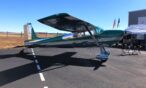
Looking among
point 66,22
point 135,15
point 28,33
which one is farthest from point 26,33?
point 135,15

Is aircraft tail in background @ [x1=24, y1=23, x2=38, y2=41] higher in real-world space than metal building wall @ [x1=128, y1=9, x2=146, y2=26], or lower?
lower

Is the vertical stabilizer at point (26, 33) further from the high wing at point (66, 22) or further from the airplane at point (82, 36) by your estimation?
the high wing at point (66, 22)

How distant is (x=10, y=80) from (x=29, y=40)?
907cm

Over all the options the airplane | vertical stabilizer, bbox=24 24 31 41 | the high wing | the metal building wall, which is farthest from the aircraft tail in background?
A: the metal building wall

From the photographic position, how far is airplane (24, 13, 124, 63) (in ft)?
45.4

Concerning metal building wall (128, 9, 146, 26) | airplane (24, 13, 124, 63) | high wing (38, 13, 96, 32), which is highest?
metal building wall (128, 9, 146, 26)

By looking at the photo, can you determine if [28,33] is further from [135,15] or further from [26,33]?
[135,15]

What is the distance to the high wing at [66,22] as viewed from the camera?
1183 cm

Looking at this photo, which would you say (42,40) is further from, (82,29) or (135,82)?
(135,82)

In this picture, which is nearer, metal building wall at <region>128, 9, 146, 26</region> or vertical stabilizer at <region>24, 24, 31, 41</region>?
vertical stabilizer at <region>24, 24, 31, 41</region>

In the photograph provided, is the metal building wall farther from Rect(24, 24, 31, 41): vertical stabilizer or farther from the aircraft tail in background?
Rect(24, 24, 31, 41): vertical stabilizer

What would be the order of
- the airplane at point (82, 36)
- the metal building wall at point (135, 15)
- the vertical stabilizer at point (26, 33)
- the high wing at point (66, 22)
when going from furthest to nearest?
1. the metal building wall at point (135, 15)
2. the vertical stabilizer at point (26, 33)
3. the airplane at point (82, 36)
4. the high wing at point (66, 22)

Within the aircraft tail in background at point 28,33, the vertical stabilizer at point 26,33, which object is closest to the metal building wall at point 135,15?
the aircraft tail in background at point 28,33

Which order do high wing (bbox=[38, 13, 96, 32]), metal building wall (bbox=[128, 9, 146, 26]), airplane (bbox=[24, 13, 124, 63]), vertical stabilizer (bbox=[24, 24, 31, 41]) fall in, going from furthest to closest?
metal building wall (bbox=[128, 9, 146, 26]) < vertical stabilizer (bbox=[24, 24, 31, 41]) < airplane (bbox=[24, 13, 124, 63]) < high wing (bbox=[38, 13, 96, 32])
